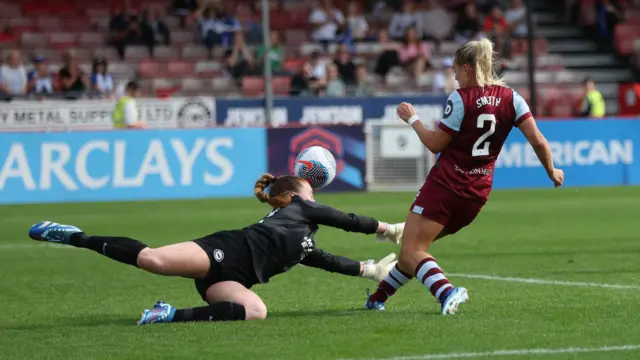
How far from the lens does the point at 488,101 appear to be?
27.0 feet

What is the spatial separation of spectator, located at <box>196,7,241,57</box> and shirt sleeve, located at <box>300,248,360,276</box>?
21.2 metres

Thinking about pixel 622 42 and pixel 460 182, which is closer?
pixel 460 182

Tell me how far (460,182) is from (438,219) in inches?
11.1

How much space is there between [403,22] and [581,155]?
9.26 metres

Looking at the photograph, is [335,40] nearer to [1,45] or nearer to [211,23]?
[211,23]

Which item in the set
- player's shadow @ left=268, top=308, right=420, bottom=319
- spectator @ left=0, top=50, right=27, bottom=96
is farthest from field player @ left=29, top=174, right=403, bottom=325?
spectator @ left=0, top=50, right=27, bottom=96

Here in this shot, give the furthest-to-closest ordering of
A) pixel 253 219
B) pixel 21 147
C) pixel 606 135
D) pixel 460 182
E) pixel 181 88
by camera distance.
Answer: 1. pixel 181 88
2. pixel 606 135
3. pixel 21 147
4. pixel 253 219
5. pixel 460 182

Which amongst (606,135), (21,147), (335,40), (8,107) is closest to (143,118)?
(8,107)

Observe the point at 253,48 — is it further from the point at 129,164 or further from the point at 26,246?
the point at 26,246

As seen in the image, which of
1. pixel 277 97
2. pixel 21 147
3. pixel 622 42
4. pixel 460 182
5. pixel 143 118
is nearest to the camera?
pixel 460 182

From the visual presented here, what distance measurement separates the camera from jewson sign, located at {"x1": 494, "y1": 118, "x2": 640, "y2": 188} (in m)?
23.3

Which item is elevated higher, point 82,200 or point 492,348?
point 492,348

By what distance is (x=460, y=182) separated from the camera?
830cm

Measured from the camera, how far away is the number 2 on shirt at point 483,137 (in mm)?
8211
